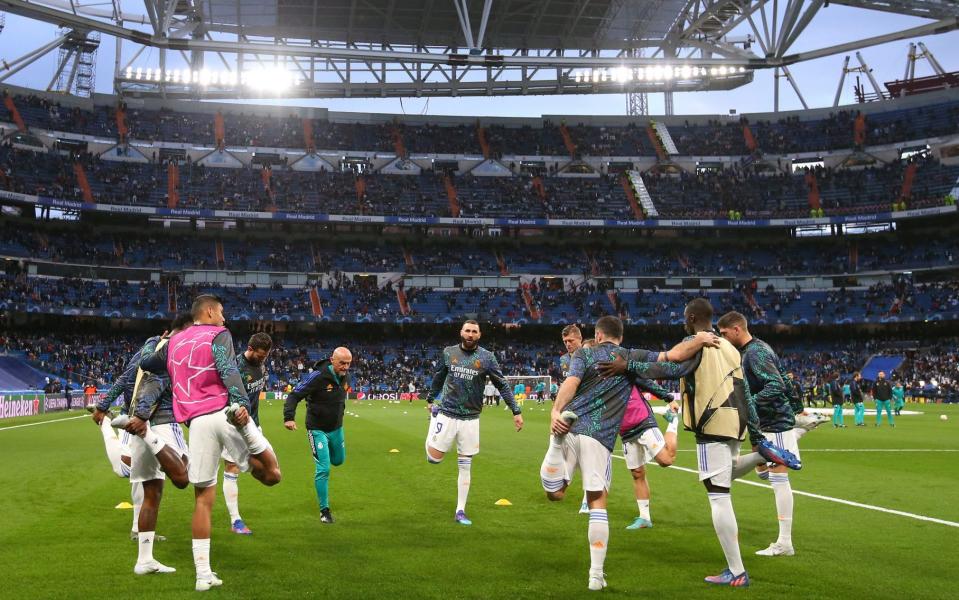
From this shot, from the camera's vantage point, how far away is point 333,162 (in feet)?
245

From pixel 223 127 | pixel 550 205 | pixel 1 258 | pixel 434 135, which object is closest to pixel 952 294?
pixel 550 205

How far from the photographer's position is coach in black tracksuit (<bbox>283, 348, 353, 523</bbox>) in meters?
10.5

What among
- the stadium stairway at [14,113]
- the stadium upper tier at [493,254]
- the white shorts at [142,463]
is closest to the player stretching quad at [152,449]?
the white shorts at [142,463]

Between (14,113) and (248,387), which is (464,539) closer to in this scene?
(248,387)

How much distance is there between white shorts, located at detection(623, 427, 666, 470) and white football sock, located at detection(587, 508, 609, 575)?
3.12m

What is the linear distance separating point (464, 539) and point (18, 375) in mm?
47685

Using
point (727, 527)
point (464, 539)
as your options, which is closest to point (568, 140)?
point (464, 539)

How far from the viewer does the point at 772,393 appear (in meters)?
8.34

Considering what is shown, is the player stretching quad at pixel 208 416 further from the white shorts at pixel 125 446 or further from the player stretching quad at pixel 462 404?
the player stretching quad at pixel 462 404

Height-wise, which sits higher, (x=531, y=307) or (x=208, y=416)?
(x=531, y=307)

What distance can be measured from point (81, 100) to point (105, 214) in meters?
12.0

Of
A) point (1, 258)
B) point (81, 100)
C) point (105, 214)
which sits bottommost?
point (1, 258)

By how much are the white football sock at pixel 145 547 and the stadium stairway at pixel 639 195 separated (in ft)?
213

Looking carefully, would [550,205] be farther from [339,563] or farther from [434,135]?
[339,563]
